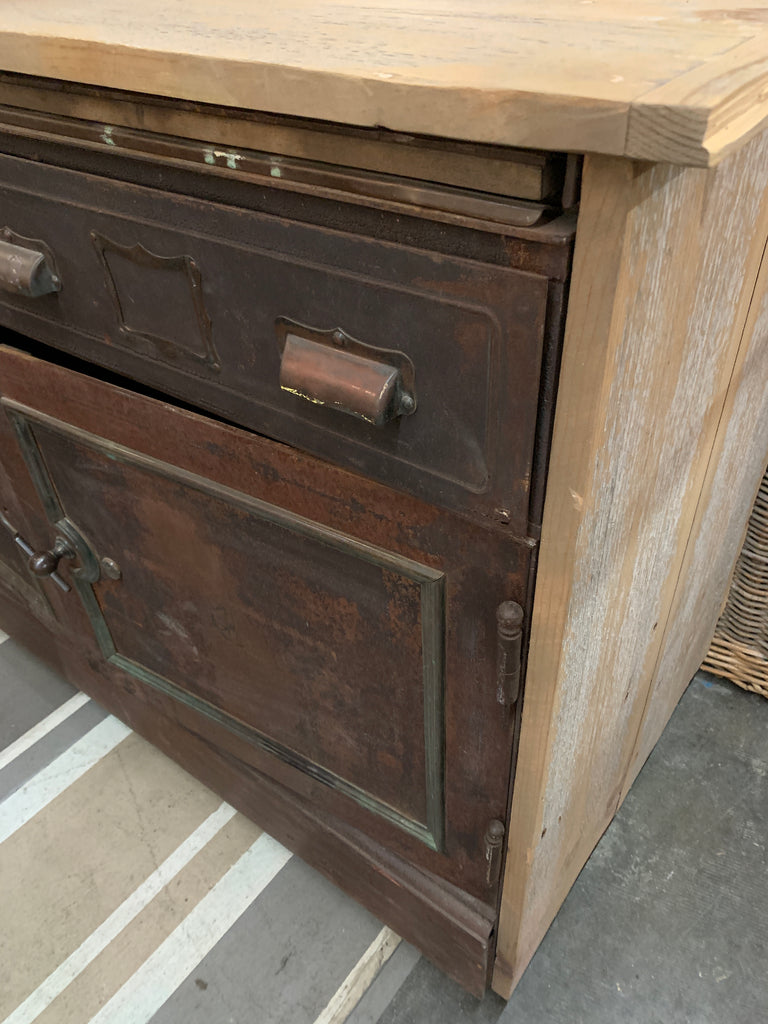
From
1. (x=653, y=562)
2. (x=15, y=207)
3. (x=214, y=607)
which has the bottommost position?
(x=214, y=607)

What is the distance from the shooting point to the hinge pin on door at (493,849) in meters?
0.64

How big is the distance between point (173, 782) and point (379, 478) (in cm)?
77

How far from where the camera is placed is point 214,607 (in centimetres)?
75

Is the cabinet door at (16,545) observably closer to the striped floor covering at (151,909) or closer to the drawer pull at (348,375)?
the striped floor covering at (151,909)

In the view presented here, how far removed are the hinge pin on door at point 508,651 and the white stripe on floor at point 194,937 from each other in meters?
0.58

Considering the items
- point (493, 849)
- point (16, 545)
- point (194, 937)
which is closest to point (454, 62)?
point (493, 849)

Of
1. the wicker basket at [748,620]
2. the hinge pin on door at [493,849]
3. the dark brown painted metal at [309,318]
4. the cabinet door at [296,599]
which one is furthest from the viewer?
the wicker basket at [748,620]

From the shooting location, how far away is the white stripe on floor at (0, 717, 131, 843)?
1.04m

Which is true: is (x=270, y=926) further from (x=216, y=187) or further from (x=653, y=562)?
(x=216, y=187)

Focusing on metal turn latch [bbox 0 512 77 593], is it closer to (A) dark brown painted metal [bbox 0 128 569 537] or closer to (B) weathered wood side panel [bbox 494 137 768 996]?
(A) dark brown painted metal [bbox 0 128 569 537]

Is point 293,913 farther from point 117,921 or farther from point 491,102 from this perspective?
point 491,102

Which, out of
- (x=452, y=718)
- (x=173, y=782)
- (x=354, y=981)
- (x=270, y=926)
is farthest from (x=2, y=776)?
(x=452, y=718)

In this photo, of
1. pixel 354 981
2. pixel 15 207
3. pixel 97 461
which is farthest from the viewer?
pixel 354 981

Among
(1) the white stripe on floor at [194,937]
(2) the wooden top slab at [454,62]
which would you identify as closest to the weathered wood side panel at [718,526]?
(2) the wooden top slab at [454,62]
